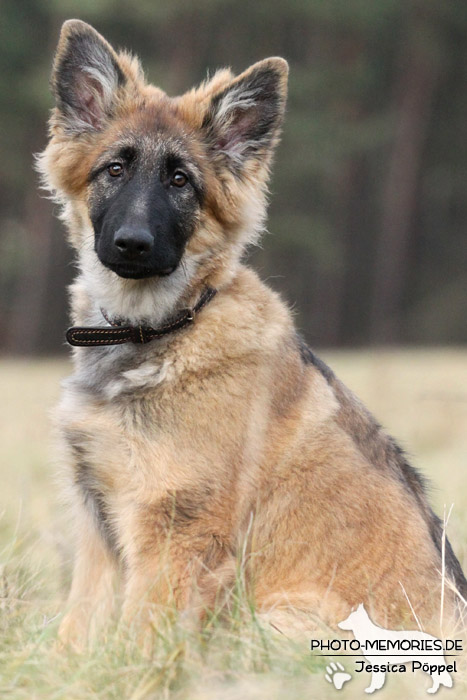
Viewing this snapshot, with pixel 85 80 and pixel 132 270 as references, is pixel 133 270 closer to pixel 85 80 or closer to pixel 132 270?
pixel 132 270

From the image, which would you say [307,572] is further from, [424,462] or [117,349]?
[424,462]

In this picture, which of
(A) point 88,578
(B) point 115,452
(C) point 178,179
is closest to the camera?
(B) point 115,452

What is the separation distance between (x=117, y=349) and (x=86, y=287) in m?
0.49

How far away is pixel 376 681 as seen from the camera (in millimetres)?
2773

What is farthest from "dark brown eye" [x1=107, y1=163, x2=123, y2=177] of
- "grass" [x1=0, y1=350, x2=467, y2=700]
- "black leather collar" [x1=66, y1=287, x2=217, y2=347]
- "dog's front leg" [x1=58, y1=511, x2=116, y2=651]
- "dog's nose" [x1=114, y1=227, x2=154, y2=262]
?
"dog's front leg" [x1=58, y1=511, x2=116, y2=651]

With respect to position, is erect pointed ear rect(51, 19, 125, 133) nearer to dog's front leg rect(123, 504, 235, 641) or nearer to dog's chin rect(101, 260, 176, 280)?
dog's chin rect(101, 260, 176, 280)

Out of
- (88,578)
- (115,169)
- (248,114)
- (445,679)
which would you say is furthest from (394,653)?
(248,114)

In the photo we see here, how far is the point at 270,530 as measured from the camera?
133 inches

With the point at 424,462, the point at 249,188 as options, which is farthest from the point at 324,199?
the point at 249,188

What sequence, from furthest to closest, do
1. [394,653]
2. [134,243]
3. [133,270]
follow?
1. [133,270]
2. [134,243]
3. [394,653]

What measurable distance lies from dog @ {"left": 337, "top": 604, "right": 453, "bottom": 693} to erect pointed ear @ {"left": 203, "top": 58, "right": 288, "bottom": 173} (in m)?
2.12

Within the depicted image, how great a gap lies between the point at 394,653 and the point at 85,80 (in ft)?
9.43

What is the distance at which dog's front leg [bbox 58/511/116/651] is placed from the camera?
3469 mm

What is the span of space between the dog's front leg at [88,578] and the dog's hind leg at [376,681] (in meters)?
1.11
